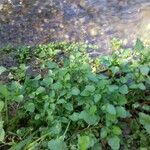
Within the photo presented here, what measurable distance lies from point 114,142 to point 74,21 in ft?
6.49

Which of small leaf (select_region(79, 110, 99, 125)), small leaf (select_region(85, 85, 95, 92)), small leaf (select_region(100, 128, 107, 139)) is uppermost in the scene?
small leaf (select_region(85, 85, 95, 92))

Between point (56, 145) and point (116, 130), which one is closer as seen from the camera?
point (56, 145)

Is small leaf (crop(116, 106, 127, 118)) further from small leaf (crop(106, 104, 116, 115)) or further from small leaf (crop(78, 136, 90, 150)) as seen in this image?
small leaf (crop(78, 136, 90, 150))

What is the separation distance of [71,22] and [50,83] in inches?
60.0

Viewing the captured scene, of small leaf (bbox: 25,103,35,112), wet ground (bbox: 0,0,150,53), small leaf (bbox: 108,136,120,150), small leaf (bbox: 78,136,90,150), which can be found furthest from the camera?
wet ground (bbox: 0,0,150,53)

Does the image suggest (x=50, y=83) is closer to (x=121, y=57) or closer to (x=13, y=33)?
(x=121, y=57)

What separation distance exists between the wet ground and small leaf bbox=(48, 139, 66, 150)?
1.45m

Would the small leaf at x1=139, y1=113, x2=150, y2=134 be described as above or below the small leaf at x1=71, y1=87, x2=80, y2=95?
below

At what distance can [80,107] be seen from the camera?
117 inches

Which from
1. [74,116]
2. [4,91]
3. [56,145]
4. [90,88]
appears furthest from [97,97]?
[4,91]

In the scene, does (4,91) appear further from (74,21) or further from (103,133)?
(74,21)

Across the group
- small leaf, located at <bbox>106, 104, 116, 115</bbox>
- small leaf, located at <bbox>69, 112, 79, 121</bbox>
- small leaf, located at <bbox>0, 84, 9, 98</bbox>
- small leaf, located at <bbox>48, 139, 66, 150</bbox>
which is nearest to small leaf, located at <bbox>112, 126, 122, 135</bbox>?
small leaf, located at <bbox>106, 104, 116, 115</bbox>

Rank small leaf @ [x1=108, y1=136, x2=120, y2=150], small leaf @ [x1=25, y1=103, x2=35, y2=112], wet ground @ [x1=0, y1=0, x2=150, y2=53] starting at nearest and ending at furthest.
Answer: small leaf @ [x1=108, y1=136, x2=120, y2=150] → small leaf @ [x1=25, y1=103, x2=35, y2=112] → wet ground @ [x1=0, y1=0, x2=150, y2=53]

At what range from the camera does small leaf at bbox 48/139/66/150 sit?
2.54 m
